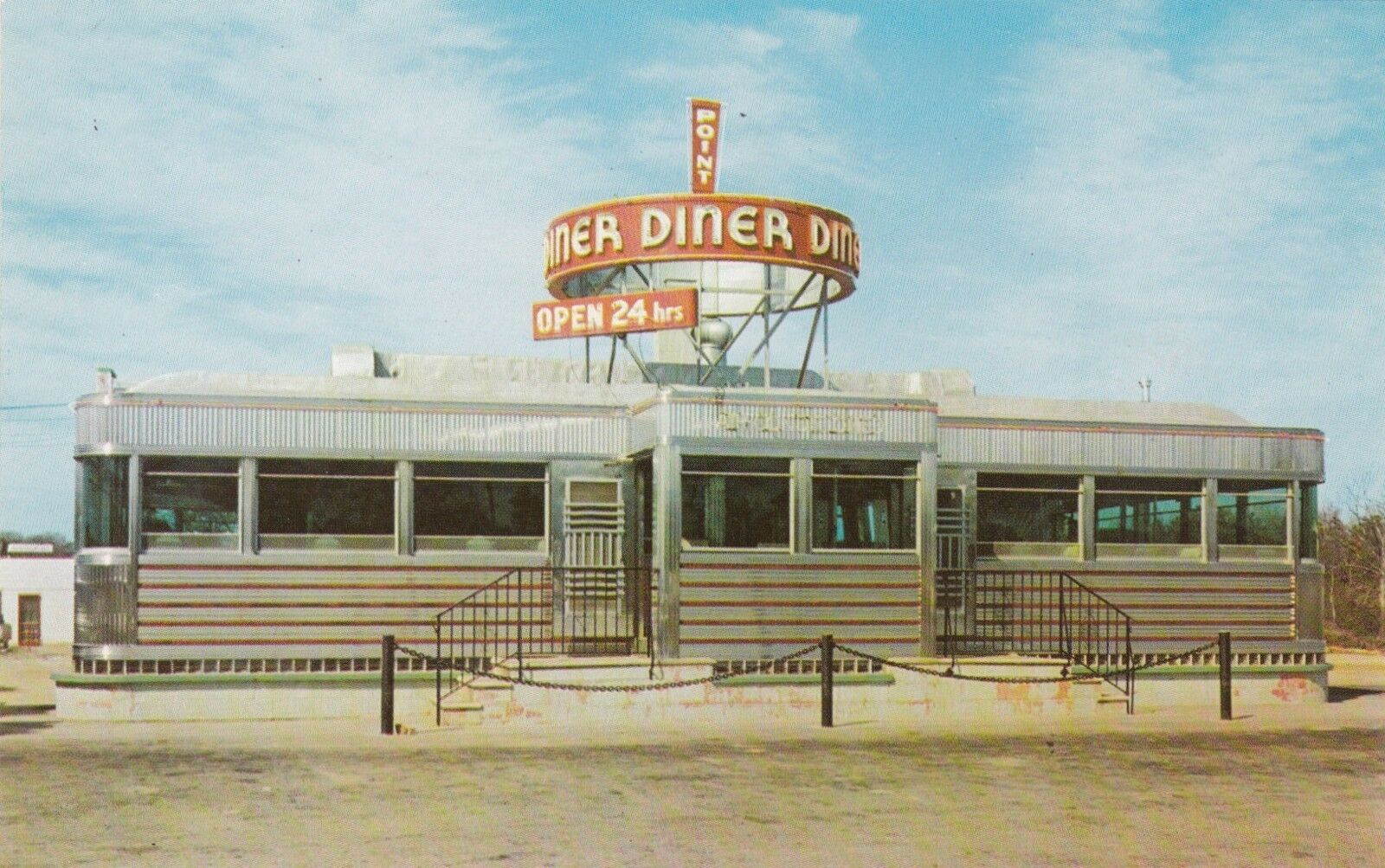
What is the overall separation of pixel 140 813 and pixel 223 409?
294 inches

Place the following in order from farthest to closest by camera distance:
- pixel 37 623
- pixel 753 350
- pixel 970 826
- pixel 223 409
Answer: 1. pixel 37 623
2. pixel 753 350
3. pixel 223 409
4. pixel 970 826

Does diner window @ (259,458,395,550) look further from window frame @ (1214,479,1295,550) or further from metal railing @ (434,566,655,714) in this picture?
window frame @ (1214,479,1295,550)

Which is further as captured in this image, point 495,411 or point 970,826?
point 495,411

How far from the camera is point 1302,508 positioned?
20.2 meters

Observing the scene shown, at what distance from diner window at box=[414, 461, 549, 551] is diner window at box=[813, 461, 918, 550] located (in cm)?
336

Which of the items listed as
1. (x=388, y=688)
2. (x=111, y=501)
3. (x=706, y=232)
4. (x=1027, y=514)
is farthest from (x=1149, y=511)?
(x=111, y=501)

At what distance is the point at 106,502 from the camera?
1712cm

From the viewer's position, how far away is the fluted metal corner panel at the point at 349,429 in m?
17.2

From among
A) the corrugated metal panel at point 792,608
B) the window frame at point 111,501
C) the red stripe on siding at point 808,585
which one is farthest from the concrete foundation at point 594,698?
the window frame at point 111,501

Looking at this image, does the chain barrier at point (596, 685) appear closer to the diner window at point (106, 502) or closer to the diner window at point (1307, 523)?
the diner window at point (106, 502)

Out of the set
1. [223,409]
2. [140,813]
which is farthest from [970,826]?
[223,409]

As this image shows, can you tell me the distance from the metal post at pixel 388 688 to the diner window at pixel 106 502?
12.2ft

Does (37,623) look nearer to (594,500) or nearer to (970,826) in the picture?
(594,500)

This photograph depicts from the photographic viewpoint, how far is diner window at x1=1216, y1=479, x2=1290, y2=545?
783 inches
